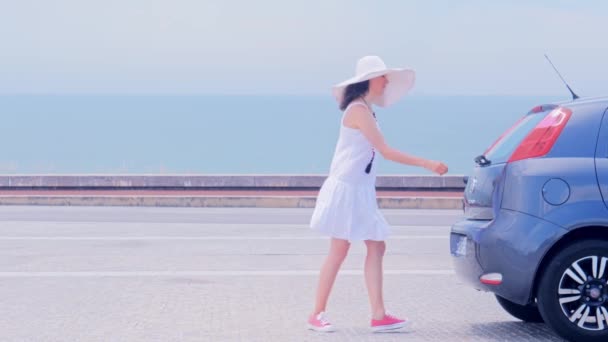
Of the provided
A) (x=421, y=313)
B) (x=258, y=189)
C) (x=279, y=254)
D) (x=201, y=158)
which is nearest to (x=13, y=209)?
(x=258, y=189)

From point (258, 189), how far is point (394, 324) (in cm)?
1537

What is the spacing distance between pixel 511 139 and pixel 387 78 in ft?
3.00

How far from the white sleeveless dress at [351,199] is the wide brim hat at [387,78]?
0.56 feet

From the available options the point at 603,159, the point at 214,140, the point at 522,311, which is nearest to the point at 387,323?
the point at 522,311

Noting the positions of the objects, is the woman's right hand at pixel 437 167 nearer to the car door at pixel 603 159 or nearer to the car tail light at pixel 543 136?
the car tail light at pixel 543 136

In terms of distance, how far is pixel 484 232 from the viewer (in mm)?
8688

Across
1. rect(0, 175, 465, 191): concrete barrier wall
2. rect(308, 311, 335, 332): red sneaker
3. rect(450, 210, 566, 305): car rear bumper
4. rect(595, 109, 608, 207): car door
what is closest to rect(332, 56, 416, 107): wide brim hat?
rect(450, 210, 566, 305): car rear bumper

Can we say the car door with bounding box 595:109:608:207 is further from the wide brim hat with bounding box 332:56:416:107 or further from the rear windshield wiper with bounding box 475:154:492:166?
the wide brim hat with bounding box 332:56:416:107

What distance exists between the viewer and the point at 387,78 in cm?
919

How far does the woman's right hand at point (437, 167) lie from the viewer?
869 cm

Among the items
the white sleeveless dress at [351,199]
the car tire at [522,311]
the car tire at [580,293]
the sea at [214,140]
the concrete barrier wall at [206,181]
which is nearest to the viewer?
the car tire at [580,293]

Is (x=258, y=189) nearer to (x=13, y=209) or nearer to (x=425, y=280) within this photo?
(x=13, y=209)

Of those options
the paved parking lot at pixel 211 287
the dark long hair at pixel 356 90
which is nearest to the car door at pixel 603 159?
the paved parking lot at pixel 211 287

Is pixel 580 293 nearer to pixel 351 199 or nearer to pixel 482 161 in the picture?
pixel 482 161
